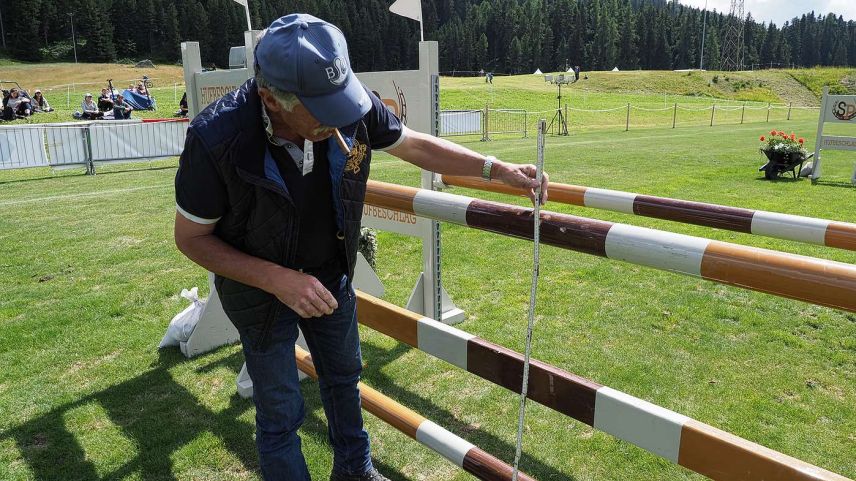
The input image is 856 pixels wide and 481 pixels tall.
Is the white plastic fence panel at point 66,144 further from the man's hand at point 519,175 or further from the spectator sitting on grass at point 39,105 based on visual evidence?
the man's hand at point 519,175

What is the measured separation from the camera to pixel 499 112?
3111 cm

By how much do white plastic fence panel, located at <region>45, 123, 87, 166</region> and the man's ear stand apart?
51.5ft

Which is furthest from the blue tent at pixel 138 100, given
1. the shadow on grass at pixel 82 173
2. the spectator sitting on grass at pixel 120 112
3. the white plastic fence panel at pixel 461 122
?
the white plastic fence panel at pixel 461 122

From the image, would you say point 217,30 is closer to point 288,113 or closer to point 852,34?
point 288,113

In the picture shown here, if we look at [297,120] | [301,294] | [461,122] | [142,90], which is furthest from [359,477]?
[142,90]

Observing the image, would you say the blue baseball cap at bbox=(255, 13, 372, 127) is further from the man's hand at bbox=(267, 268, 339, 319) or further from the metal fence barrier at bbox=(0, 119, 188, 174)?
the metal fence barrier at bbox=(0, 119, 188, 174)

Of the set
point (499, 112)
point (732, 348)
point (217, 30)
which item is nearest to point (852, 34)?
point (217, 30)

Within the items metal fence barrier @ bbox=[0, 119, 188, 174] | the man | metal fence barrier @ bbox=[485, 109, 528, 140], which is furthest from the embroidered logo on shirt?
metal fence barrier @ bbox=[485, 109, 528, 140]

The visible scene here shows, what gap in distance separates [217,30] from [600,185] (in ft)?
308

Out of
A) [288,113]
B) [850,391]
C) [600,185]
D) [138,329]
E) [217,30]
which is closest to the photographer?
[288,113]

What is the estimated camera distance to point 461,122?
26.2 meters

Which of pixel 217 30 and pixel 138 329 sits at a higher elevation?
pixel 217 30

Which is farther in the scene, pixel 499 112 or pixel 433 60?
pixel 499 112

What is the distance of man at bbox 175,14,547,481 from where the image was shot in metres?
1.73
